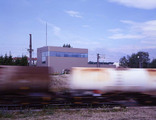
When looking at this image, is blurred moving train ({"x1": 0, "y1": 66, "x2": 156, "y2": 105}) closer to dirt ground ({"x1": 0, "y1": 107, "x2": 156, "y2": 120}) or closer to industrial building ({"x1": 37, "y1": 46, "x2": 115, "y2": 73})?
dirt ground ({"x1": 0, "y1": 107, "x2": 156, "y2": 120})

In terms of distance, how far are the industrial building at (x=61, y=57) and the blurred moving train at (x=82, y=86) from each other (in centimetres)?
4915

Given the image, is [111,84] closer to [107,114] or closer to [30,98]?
[107,114]

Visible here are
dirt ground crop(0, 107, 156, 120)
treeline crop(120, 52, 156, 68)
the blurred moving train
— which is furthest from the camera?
treeline crop(120, 52, 156, 68)

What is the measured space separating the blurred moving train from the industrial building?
4915 centimetres

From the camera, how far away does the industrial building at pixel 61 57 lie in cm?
6181

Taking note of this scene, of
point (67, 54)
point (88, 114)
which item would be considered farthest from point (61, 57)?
point (88, 114)

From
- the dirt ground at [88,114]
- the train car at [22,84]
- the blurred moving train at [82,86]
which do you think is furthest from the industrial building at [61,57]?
the dirt ground at [88,114]

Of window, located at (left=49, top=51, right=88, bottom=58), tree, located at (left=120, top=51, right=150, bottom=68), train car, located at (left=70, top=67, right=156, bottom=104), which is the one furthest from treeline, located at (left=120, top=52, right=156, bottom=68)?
train car, located at (left=70, top=67, right=156, bottom=104)

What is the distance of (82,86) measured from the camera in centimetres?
1089

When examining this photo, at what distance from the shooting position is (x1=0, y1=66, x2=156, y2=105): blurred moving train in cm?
1027

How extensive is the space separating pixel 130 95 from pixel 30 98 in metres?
5.57

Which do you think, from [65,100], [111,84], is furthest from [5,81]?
[111,84]

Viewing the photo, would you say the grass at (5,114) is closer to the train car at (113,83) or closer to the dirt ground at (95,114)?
the dirt ground at (95,114)

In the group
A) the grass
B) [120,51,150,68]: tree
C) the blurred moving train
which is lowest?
the grass
